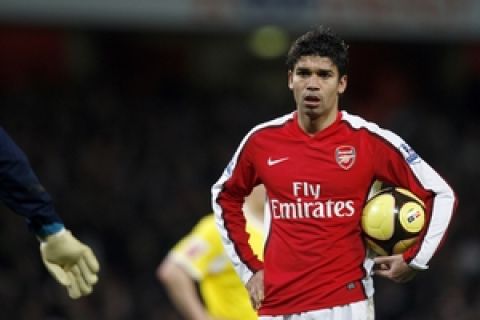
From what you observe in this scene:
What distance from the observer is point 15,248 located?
44.5 feet

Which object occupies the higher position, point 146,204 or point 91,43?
point 91,43

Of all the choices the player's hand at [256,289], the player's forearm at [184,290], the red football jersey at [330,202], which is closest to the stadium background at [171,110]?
the player's forearm at [184,290]

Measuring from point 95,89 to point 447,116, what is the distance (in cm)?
519

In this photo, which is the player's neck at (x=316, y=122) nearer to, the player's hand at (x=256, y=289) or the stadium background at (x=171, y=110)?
the player's hand at (x=256, y=289)

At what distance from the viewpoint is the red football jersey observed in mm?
5520

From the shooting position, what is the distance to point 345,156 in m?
5.54

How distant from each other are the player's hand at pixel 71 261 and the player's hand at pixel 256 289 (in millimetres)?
760

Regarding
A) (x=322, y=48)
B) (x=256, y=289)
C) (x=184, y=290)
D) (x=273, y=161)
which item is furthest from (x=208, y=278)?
(x=322, y=48)

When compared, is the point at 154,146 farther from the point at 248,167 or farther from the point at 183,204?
the point at 248,167

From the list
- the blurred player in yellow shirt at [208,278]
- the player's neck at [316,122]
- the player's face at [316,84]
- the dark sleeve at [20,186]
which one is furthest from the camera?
the blurred player in yellow shirt at [208,278]

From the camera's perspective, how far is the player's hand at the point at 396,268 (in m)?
5.52

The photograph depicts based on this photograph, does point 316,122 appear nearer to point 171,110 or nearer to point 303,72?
point 303,72

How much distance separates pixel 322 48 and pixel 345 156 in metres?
0.47

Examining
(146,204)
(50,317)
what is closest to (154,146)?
(146,204)
